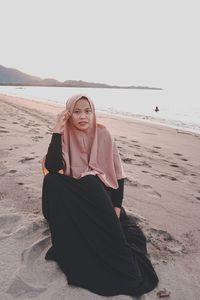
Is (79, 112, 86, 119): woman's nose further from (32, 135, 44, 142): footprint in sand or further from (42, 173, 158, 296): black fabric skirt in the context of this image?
(32, 135, 44, 142): footprint in sand

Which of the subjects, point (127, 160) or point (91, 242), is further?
point (127, 160)

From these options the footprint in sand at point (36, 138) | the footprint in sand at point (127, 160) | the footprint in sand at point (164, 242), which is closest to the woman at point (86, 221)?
the footprint in sand at point (164, 242)

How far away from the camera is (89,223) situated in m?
2.65

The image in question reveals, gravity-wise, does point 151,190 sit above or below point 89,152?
below

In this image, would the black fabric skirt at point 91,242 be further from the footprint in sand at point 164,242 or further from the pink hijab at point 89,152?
the footprint in sand at point 164,242

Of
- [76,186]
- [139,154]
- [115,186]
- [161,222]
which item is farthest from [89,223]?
[139,154]

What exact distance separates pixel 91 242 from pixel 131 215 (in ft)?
3.89

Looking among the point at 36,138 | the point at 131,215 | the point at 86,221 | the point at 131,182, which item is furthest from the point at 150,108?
the point at 86,221

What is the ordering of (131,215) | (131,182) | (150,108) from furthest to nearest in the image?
(150,108)
(131,182)
(131,215)

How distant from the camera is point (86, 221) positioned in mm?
2652

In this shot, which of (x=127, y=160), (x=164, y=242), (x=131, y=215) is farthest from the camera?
(x=127, y=160)

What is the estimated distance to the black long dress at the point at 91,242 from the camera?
8.32 feet

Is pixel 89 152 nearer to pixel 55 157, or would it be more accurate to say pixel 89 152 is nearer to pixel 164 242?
pixel 55 157

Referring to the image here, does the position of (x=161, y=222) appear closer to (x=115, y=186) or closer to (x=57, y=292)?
(x=115, y=186)
